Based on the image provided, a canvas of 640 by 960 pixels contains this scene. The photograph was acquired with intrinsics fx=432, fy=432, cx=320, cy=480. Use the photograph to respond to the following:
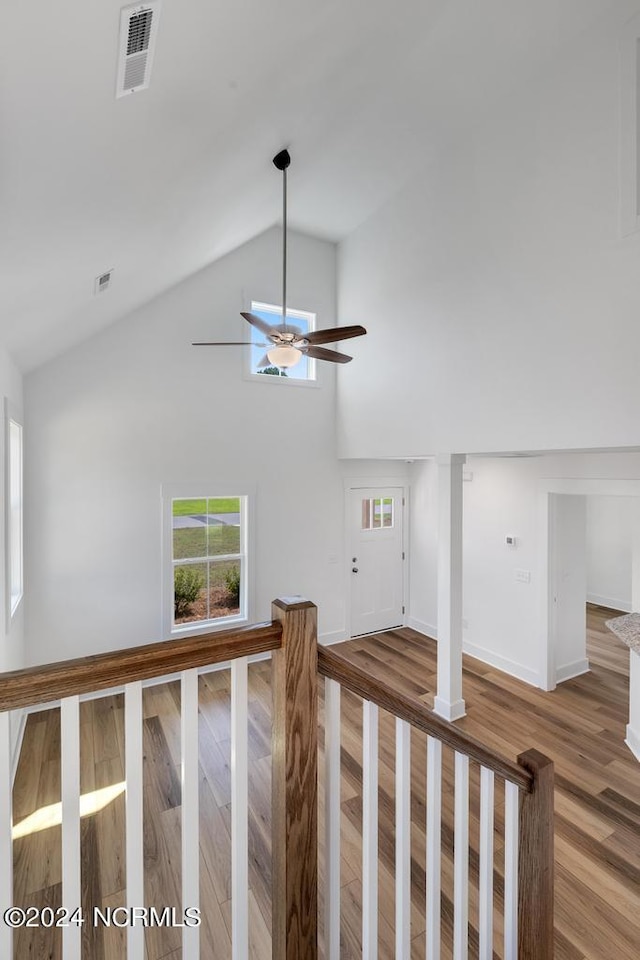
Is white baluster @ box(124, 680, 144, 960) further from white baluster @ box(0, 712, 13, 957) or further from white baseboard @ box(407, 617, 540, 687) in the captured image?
white baseboard @ box(407, 617, 540, 687)

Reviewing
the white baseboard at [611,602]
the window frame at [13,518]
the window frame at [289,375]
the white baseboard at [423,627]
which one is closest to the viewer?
the window frame at [13,518]

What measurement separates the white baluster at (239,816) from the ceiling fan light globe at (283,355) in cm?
268

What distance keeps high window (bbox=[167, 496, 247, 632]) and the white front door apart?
1552 mm

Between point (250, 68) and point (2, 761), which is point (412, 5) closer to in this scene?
point (250, 68)

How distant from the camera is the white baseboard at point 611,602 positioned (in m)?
6.88

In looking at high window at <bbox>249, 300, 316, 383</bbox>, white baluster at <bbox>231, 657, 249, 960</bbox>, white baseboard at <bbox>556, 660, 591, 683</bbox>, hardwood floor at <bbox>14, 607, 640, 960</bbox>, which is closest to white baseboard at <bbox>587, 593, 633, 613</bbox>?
hardwood floor at <bbox>14, 607, 640, 960</bbox>

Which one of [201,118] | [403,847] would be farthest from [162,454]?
[403,847]

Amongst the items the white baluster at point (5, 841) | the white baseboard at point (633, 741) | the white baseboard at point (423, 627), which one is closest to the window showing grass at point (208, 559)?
the white baseboard at point (423, 627)

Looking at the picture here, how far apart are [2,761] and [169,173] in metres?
2.25

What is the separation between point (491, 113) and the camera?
3.34 metres

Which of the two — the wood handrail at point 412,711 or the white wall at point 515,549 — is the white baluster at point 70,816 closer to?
the wood handrail at point 412,711

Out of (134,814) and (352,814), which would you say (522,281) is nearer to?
(134,814)

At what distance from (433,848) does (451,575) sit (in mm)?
2785

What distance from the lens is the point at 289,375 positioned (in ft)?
17.6
